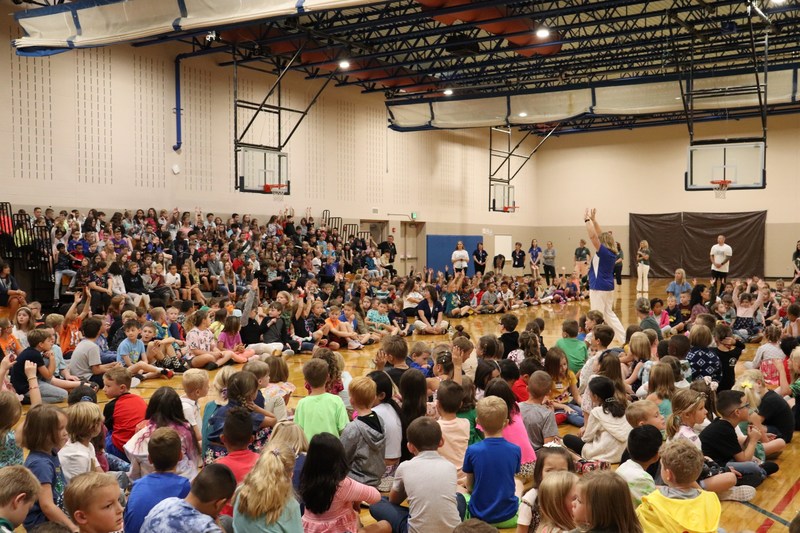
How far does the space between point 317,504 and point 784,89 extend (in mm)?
16142

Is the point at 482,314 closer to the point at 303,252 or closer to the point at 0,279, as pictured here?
the point at 303,252

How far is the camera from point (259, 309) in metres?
11.3

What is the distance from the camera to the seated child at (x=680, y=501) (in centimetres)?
295

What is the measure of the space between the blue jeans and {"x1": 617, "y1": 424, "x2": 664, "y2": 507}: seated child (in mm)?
889

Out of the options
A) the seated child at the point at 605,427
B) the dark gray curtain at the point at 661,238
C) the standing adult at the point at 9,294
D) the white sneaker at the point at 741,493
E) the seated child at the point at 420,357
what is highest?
the dark gray curtain at the point at 661,238

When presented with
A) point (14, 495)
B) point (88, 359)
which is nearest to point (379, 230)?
point (88, 359)

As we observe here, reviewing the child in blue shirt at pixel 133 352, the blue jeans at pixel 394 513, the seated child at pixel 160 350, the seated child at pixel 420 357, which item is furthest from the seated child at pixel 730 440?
the seated child at pixel 160 350

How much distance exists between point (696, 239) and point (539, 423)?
920 inches

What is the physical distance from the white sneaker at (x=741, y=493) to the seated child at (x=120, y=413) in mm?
4038

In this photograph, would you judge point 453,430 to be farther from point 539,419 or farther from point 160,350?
point 160,350

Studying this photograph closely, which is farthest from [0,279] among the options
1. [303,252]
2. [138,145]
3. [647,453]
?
[647,453]

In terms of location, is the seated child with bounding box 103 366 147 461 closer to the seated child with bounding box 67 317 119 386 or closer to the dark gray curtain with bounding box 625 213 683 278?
the seated child with bounding box 67 317 119 386

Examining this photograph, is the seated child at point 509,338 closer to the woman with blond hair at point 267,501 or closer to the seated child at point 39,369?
the seated child at point 39,369

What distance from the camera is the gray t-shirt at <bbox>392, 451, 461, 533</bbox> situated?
338 centimetres
